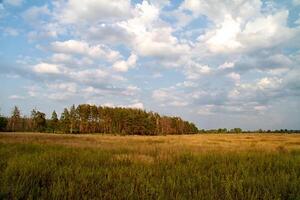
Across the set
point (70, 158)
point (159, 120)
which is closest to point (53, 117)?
point (159, 120)

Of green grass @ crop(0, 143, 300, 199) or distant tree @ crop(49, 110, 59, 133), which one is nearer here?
green grass @ crop(0, 143, 300, 199)

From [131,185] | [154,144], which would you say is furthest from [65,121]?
[131,185]

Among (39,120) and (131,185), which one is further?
(39,120)

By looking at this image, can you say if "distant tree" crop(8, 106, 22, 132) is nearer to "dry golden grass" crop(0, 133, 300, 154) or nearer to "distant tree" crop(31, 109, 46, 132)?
"distant tree" crop(31, 109, 46, 132)

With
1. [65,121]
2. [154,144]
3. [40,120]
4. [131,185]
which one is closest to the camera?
[131,185]

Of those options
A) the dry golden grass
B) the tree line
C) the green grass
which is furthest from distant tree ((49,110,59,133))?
the green grass

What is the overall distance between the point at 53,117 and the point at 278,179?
10525cm

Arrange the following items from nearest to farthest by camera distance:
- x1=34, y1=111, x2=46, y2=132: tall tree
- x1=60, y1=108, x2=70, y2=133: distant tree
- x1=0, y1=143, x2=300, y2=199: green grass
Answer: x1=0, y1=143, x2=300, y2=199: green grass
x1=60, y1=108, x2=70, y2=133: distant tree
x1=34, y1=111, x2=46, y2=132: tall tree

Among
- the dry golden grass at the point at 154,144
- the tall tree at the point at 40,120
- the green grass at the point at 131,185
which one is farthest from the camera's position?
the tall tree at the point at 40,120

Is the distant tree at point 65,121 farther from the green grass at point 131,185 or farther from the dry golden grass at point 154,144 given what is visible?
the green grass at point 131,185

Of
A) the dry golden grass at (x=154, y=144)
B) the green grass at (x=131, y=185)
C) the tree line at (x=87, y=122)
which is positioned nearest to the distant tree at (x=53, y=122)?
the tree line at (x=87, y=122)

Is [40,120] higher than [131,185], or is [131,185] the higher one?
[40,120]

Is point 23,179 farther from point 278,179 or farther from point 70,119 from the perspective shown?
point 70,119

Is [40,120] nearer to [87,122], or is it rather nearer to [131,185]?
[87,122]
